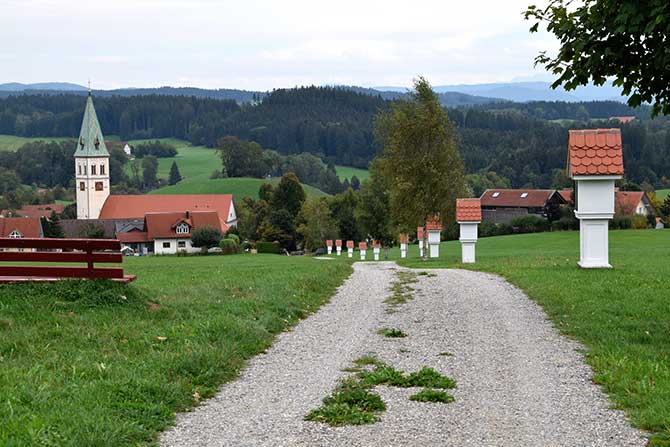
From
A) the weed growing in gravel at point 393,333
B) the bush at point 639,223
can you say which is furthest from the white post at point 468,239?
the bush at point 639,223

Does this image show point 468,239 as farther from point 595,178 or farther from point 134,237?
point 134,237

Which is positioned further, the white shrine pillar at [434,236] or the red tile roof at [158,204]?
the red tile roof at [158,204]

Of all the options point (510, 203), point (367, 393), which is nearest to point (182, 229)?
point (510, 203)

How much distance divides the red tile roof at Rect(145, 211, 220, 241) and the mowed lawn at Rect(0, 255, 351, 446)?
92941 mm

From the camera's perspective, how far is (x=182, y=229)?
109625 mm

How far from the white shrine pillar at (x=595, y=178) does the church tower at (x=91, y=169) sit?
135 meters

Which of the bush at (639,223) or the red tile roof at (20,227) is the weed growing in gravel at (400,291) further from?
the bush at (639,223)

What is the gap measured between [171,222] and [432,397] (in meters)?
104

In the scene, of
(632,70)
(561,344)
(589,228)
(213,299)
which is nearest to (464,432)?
(561,344)

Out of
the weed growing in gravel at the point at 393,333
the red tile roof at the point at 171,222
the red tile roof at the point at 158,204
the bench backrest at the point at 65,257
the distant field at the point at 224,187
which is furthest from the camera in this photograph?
the distant field at the point at 224,187

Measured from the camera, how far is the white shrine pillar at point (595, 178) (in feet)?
68.7

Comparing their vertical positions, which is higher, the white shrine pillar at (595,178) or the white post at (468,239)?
the white shrine pillar at (595,178)

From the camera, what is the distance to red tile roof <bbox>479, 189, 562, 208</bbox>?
12394 centimetres

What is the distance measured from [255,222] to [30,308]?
104m
